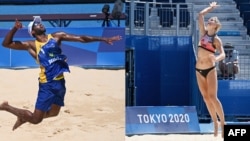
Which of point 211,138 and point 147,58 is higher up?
point 147,58

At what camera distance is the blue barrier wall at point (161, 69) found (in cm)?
1018

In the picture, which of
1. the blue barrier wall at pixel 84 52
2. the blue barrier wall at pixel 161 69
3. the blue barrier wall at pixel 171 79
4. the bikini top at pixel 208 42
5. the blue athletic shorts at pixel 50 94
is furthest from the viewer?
the blue barrier wall at pixel 161 69

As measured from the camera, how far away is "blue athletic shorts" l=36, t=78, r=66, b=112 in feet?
24.3

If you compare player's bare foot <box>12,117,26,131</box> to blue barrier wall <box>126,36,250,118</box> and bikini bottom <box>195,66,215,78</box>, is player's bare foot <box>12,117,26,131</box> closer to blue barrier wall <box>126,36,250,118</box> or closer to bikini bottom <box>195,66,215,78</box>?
bikini bottom <box>195,66,215,78</box>

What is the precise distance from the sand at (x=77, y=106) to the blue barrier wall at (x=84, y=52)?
9 centimetres

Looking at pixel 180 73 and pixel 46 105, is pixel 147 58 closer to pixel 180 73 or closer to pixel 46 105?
pixel 180 73

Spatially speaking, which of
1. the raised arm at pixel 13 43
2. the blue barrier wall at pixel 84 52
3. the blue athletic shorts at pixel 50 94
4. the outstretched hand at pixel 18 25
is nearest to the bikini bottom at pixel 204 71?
the blue barrier wall at pixel 84 52

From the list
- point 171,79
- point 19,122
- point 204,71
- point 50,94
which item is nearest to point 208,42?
point 204,71

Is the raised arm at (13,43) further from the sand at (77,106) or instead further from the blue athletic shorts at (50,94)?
the blue athletic shorts at (50,94)

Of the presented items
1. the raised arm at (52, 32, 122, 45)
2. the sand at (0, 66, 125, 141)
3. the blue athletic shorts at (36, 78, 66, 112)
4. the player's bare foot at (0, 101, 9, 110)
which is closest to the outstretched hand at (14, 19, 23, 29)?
the raised arm at (52, 32, 122, 45)

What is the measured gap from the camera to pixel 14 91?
7.53 meters

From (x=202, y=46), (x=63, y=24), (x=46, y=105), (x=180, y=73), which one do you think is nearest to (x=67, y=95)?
(x=46, y=105)

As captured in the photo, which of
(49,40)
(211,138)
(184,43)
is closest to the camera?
(49,40)

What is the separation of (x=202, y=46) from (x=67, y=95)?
1681 millimetres
